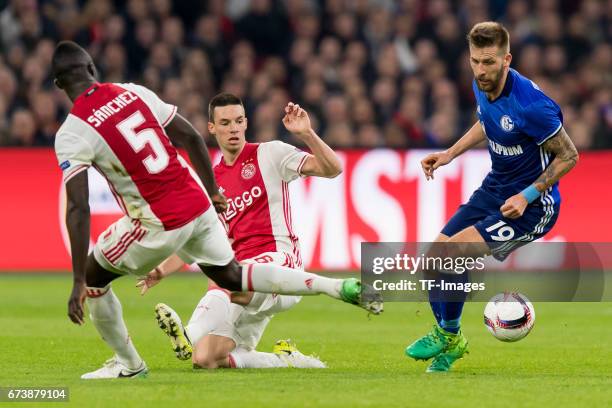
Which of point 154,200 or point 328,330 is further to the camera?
point 328,330

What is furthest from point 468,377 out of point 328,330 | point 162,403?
point 328,330

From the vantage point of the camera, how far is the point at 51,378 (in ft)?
26.0

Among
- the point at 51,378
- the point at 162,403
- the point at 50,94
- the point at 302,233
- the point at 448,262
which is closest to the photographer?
the point at 162,403

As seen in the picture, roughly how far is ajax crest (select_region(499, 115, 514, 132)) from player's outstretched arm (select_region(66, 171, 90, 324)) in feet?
9.18

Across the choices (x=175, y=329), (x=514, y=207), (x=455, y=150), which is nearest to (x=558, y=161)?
(x=514, y=207)

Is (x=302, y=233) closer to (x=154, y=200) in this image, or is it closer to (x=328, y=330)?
(x=328, y=330)

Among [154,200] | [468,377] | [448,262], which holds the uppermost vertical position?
[154,200]

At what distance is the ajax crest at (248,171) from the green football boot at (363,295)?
1.88 metres

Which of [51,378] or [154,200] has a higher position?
[154,200]

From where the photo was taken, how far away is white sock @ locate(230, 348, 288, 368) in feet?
28.9

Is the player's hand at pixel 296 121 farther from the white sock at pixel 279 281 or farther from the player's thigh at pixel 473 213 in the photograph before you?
the player's thigh at pixel 473 213

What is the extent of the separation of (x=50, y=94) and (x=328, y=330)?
6743 millimetres

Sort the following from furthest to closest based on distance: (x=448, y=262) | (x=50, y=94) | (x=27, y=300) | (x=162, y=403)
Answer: (x=50, y=94) → (x=27, y=300) → (x=448, y=262) → (x=162, y=403)

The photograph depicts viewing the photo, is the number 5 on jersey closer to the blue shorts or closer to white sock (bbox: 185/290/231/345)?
white sock (bbox: 185/290/231/345)
